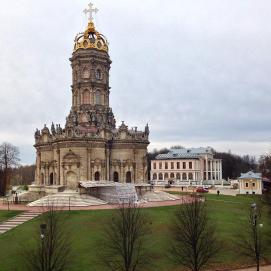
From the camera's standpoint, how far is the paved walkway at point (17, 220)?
3582 centimetres

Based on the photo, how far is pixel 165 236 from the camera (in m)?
30.4

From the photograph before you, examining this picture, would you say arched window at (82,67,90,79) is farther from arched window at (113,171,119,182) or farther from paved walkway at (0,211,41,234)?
paved walkway at (0,211,41,234)

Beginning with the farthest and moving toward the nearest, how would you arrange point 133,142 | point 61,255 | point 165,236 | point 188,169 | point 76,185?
point 188,169 → point 133,142 → point 76,185 → point 165,236 → point 61,255

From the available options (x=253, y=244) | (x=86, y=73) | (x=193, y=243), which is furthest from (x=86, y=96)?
(x=193, y=243)

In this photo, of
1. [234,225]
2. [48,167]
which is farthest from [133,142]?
[234,225]

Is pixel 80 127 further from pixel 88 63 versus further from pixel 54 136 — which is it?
pixel 88 63

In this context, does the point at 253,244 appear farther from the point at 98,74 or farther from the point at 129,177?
the point at 98,74

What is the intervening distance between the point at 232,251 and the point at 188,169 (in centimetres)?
7042

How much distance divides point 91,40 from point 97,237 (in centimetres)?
4032

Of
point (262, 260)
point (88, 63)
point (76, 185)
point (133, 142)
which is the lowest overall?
point (262, 260)

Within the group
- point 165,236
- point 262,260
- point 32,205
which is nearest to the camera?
point 262,260

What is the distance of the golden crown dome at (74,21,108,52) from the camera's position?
6297 cm

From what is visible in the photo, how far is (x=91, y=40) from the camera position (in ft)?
209

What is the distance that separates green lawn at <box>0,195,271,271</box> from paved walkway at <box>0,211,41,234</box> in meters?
1.30
